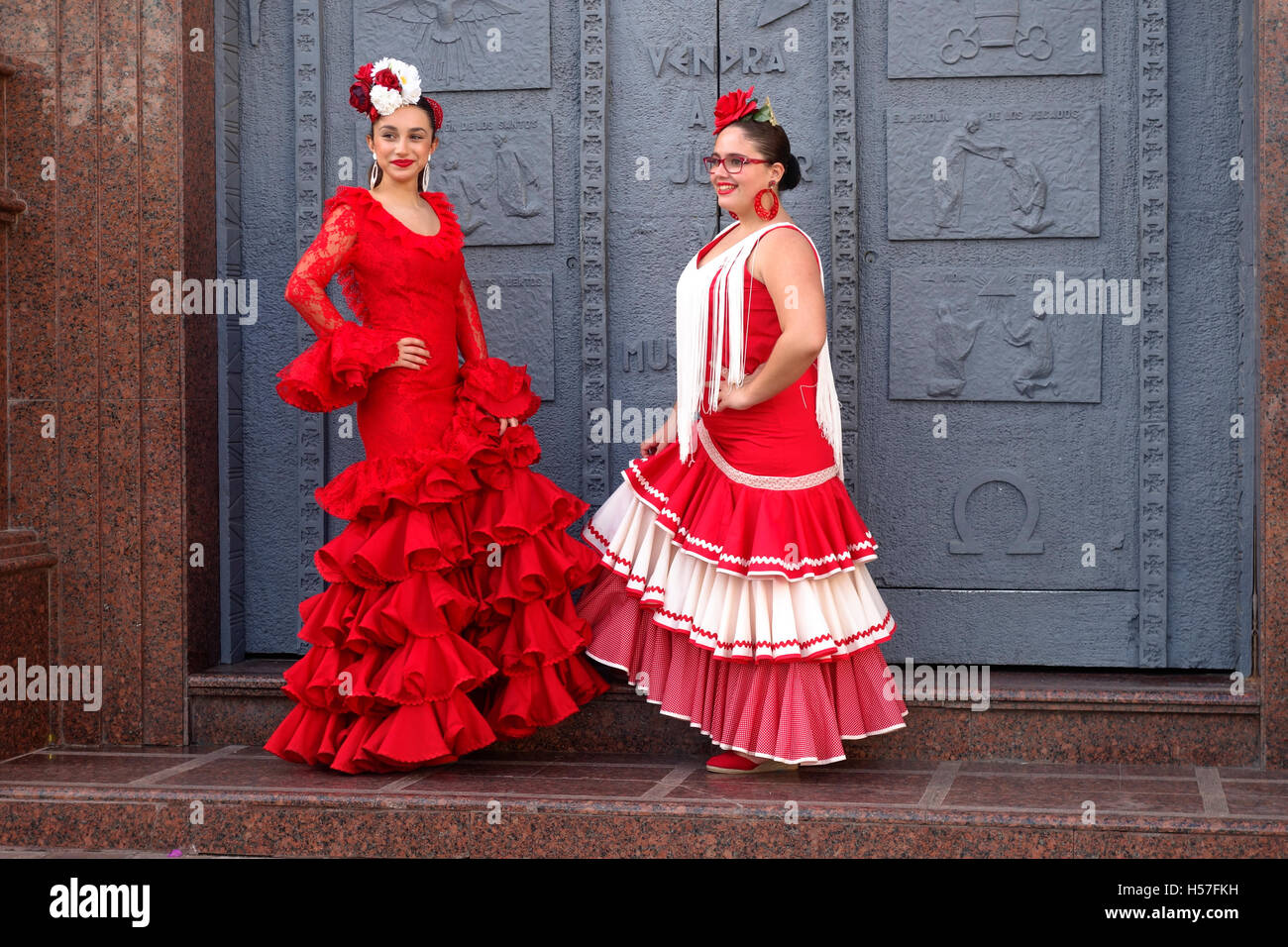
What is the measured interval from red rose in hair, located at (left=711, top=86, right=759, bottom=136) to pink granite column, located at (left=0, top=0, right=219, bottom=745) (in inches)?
82.3

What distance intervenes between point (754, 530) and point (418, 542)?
3.56ft

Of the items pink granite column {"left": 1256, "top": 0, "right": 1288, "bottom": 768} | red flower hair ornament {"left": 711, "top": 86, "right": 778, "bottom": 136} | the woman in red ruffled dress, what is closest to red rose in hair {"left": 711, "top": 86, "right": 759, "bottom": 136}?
red flower hair ornament {"left": 711, "top": 86, "right": 778, "bottom": 136}

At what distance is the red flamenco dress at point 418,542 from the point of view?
4371 mm

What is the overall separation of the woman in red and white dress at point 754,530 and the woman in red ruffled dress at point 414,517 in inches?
11.3

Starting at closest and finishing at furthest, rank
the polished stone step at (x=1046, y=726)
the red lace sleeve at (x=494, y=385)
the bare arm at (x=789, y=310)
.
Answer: the bare arm at (x=789, y=310) < the red lace sleeve at (x=494, y=385) < the polished stone step at (x=1046, y=726)

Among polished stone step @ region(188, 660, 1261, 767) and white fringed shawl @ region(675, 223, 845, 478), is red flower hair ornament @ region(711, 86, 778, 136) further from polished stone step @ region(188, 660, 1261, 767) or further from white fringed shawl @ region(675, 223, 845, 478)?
polished stone step @ region(188, 660, 1261, 767)

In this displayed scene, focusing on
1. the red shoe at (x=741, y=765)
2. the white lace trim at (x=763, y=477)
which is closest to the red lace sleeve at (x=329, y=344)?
the white lace trim at (x=763, y=477)

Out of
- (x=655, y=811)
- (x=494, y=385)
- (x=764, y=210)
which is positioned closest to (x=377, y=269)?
(x=494, y=385)

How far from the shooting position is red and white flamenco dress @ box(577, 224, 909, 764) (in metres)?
4.34

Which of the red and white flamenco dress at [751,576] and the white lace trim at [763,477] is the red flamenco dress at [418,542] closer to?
the red and white flamenco dress at [751,576]

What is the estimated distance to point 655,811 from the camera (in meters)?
4.14

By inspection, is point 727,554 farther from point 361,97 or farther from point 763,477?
point 361,97
